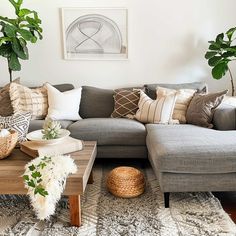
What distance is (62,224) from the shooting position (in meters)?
1.85

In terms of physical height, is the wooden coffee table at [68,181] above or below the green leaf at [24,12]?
below

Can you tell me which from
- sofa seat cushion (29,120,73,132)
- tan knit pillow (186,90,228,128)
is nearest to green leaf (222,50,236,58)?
tan knit pillow (186,90,228,128)

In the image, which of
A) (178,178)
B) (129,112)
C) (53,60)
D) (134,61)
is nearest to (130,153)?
(129,112)

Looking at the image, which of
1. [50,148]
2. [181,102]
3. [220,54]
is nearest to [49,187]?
[50,148]

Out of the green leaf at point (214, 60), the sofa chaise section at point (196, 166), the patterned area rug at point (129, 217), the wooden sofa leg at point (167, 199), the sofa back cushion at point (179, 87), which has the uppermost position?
the green leaf at point (214, 60)

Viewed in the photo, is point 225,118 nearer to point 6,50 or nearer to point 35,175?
point 35,175

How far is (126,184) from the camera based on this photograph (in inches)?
85.4

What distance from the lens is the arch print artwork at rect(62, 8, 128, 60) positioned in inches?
137

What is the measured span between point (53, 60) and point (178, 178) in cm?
234

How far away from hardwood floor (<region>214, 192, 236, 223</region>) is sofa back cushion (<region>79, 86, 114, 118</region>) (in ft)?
5.10

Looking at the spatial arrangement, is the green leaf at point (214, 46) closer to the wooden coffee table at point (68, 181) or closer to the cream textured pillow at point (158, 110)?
the cream textured pillow at point (158, 110)

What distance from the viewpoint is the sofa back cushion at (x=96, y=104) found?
333cm

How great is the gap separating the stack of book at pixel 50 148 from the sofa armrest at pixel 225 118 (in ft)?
4.54

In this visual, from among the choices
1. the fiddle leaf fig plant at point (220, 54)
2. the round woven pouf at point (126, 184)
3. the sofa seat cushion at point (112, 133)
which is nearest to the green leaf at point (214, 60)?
the fiddle leaf fig plant at point (220, 54)
